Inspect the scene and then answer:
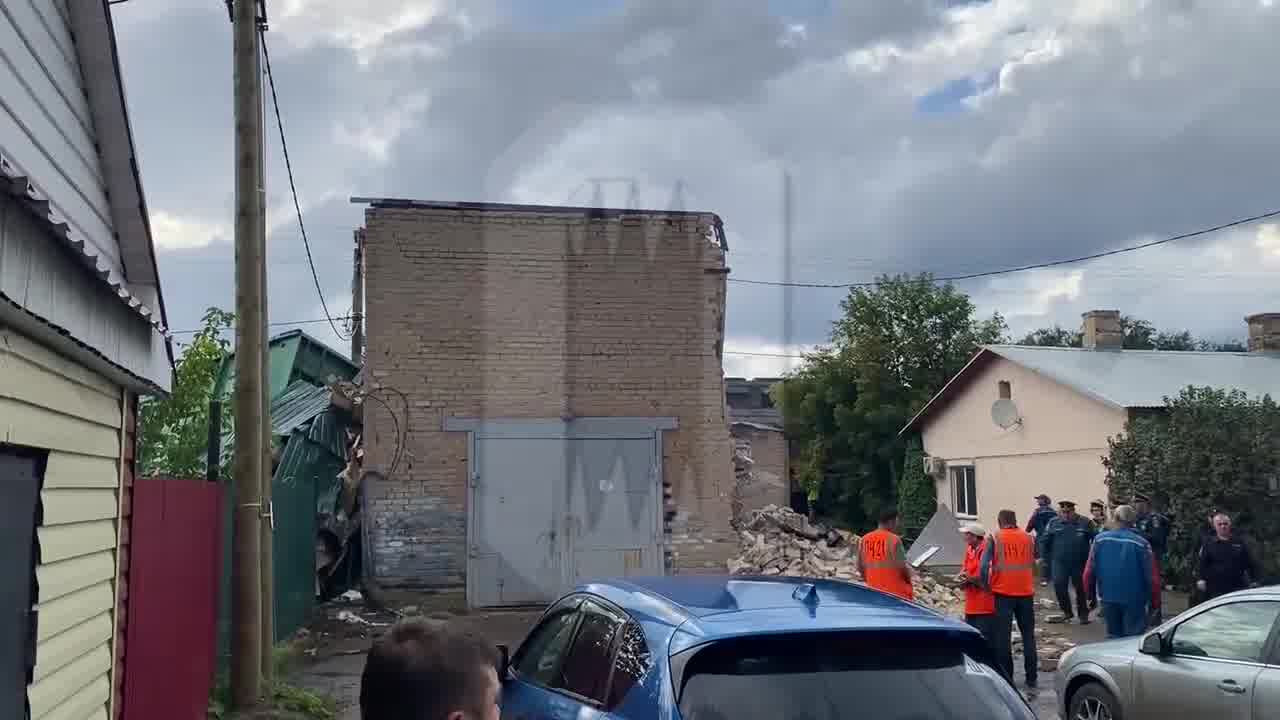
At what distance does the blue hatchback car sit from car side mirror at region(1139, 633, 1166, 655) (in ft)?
12.2

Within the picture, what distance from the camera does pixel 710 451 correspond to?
51.3ft

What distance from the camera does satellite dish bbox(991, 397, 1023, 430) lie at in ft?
80.9

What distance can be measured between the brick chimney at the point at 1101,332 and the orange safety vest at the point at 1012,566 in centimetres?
1710

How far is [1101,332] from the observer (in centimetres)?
2622

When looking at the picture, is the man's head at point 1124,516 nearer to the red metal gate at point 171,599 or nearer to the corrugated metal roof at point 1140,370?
the red metal gate at point 171,599

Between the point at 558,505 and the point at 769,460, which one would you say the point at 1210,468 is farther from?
the point at 769,460

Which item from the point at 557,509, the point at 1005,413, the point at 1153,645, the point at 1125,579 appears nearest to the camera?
the point at 1153,645

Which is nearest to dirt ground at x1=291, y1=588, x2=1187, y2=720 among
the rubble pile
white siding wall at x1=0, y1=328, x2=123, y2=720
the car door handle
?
the rubble pile

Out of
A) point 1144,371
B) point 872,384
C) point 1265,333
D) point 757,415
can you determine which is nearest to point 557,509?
point 1144,371

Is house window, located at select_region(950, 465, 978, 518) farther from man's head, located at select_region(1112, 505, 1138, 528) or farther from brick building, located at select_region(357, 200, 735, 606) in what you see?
man's head, located at select_region(1112, 505, 1138, 528)

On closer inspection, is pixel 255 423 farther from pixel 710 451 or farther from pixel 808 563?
pixel 808 563

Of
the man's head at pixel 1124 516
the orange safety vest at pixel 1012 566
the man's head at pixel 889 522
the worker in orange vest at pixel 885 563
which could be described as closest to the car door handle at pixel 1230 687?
the orange safety vest at pixel 1012 566

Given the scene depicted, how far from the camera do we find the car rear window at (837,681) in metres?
3.71

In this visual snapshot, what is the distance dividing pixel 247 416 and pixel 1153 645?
6.28 metres
